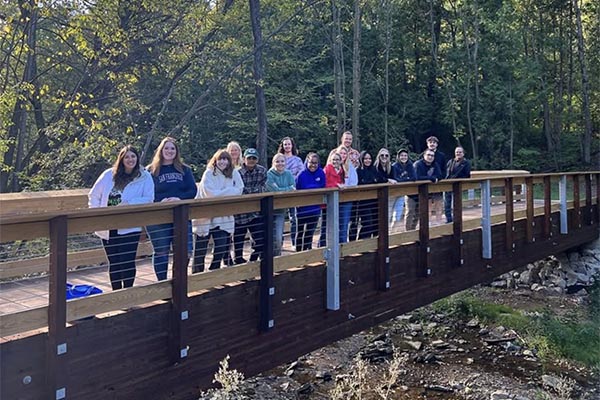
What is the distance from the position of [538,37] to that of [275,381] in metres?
24.8

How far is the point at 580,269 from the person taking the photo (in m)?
13.0

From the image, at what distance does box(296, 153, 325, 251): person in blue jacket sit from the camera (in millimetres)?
6121

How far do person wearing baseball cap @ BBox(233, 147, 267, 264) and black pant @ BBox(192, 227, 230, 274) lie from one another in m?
0.22

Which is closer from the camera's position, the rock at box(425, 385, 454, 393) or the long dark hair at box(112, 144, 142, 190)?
the long dark hair at box(112, 144, 142, 190)

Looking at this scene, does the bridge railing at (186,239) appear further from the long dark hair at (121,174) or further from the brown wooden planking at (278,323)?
the long dark hair at (121,174)

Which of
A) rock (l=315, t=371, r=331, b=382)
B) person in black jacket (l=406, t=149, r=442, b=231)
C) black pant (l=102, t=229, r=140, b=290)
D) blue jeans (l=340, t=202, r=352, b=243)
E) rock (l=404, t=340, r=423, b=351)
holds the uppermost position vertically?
person in black jacket (l=406, t=149, r=442, b=231)

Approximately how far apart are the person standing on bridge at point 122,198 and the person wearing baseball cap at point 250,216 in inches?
41.1

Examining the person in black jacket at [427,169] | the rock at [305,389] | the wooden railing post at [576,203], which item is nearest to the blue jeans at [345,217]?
the person in black jacket at [427,169]

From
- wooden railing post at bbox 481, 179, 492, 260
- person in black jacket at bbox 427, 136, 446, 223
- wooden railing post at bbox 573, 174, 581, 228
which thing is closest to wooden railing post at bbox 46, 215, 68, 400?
person in black jacket at bbox 427, 136, 446, 223

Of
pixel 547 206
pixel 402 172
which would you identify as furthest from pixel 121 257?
pixel 547 206

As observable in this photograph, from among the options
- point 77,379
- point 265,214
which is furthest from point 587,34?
point 77,379

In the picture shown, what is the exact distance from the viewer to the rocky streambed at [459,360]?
7965mm

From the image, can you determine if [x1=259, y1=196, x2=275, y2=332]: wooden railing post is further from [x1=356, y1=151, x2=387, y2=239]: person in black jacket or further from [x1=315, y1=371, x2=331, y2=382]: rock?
[x1=315, y1=371, x2=331, y2=382]: rock

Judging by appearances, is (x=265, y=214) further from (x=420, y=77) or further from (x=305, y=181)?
(x=420, y=77)
